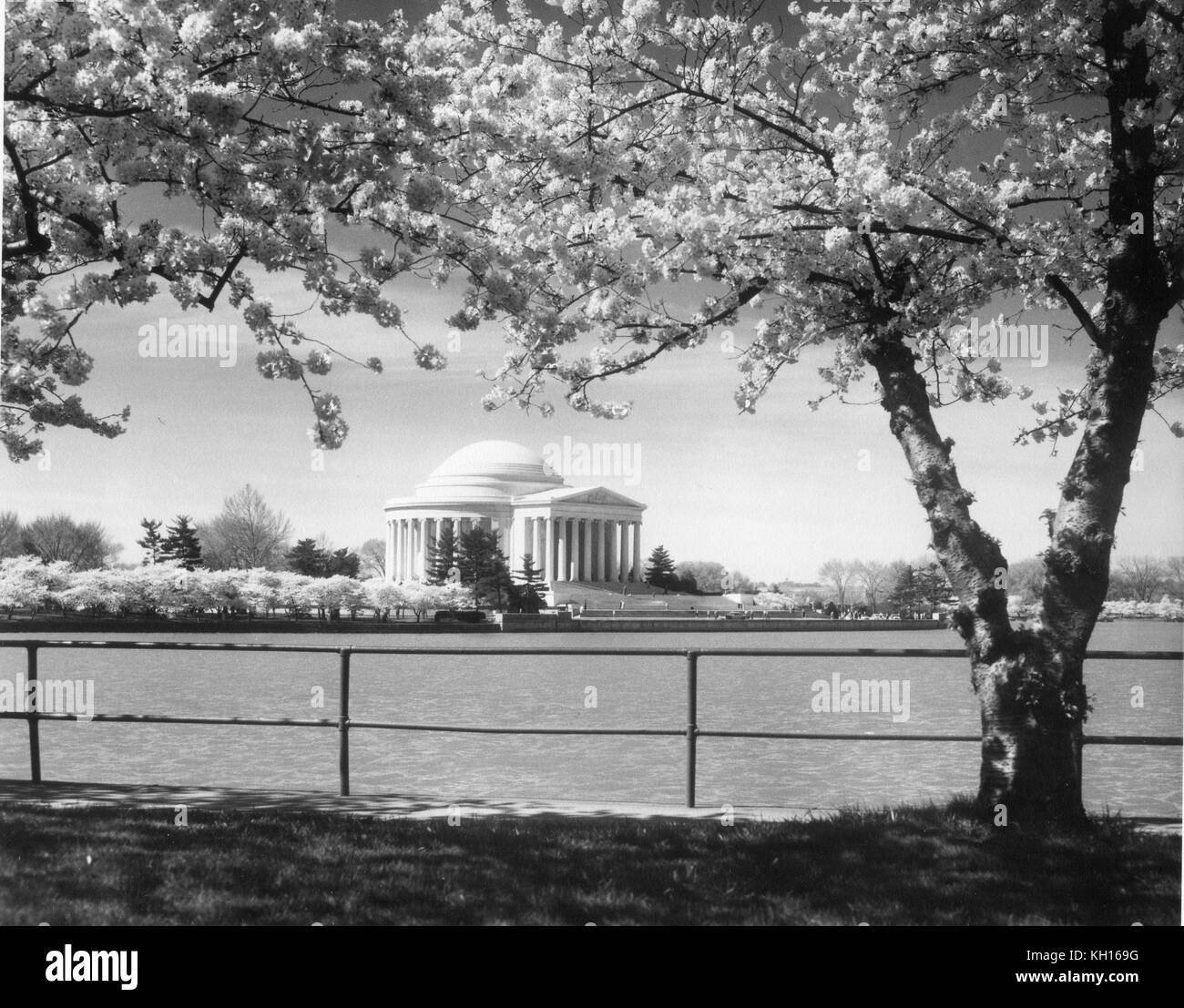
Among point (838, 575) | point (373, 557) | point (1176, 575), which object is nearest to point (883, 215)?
point (1176, 575)

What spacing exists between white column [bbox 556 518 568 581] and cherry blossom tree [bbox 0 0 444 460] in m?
3.42

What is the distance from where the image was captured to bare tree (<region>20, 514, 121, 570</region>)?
890 centimetres

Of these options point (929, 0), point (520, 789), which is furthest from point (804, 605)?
point (929, 0)

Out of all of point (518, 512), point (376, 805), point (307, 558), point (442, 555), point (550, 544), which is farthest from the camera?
point (550, 544)

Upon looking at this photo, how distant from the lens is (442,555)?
10914 millimetres

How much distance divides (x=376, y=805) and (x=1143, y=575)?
553 centimetres

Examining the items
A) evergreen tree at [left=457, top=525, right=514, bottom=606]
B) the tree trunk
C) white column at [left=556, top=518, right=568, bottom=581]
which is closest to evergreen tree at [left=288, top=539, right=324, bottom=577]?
evergreen tree at [left=457, top=525, right=514, bottom=606]

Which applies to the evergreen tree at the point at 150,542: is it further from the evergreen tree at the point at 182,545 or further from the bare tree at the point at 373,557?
the bare tree at the point at 373,557

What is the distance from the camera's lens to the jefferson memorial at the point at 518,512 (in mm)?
9469

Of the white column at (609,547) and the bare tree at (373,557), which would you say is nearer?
the bare tree at (373,557)

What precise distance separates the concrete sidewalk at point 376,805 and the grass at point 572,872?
0.31 meters

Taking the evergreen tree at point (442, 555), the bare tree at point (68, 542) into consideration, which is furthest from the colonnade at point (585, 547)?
the bare tree at point (68, 542)

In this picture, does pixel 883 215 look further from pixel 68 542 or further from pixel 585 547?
pixel 68 542

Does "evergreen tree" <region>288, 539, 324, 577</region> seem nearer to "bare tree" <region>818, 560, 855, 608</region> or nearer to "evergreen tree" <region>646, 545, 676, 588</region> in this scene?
"evergreen tree" <region>646, 545, 676, 588</region>
